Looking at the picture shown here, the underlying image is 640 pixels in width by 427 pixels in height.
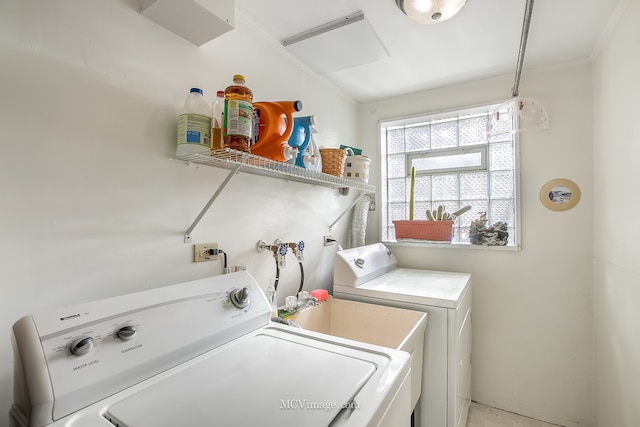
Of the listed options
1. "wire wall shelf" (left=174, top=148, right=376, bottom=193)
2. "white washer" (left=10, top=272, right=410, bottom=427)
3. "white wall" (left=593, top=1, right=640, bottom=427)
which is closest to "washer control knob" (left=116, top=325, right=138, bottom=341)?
"white washer" (left=10, top=272, right=410, bottom=427)

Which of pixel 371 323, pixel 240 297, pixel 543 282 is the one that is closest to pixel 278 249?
pixel 240 297

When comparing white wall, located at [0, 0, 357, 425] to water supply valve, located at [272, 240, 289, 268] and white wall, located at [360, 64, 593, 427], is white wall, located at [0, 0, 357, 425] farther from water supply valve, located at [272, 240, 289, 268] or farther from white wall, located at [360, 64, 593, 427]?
white wall, located at [360, 64, 593, 427]

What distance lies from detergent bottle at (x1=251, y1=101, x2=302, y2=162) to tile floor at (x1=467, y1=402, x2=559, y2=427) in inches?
93.1

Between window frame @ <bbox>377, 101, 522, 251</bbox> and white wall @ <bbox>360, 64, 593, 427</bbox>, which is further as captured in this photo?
window frame @ <bbox>377, 101, 522, 251</bbox>

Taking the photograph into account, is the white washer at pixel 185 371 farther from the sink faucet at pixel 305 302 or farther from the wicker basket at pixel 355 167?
the wicker basket at pixel 355 167

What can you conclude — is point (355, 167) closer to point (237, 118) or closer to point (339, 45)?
point (339, 45)

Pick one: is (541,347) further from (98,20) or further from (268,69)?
(98,20)

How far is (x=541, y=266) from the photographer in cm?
221

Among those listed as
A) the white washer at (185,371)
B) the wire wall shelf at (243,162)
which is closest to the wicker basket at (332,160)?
the wire wall shelf at (243,162)

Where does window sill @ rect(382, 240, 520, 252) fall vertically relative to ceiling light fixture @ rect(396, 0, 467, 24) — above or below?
below

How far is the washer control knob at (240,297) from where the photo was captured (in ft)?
3.66

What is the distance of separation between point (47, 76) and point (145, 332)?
836 mm

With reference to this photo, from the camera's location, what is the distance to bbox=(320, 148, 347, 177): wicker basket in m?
1.82

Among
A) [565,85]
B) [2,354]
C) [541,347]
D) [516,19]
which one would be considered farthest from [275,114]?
[541,347]
